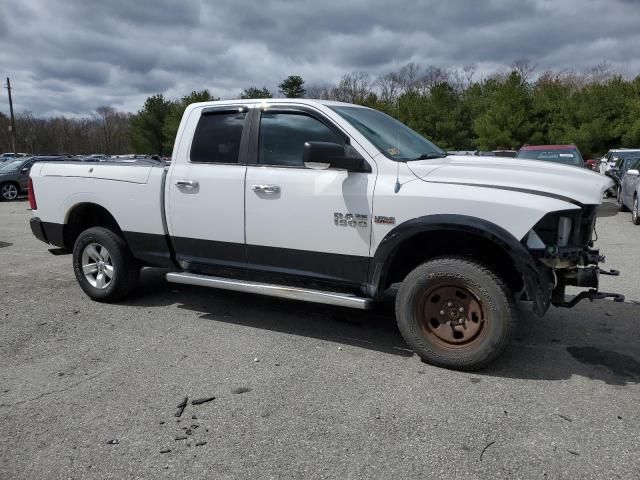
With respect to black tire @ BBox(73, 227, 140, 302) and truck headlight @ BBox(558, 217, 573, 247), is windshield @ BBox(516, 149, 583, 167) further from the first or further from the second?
black tire @ BBox(73, 227, 140, 302)

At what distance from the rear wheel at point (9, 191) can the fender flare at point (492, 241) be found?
20.4 m

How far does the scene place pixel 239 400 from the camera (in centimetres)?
346

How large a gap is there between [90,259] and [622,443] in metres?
5.20

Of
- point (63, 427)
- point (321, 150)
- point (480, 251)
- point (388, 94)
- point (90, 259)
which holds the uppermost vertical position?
point (388, 94)

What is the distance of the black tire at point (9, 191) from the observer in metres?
19.8

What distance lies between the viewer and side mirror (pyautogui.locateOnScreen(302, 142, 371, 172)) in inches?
150

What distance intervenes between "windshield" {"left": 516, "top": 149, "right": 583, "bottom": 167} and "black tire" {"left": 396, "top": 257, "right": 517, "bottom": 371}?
1048 cm

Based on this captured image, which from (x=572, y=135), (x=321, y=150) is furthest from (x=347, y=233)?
(x=572, y=135)

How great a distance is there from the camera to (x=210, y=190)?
184 inches

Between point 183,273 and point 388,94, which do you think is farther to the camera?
point 388,94

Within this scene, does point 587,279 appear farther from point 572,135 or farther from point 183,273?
point 572,135

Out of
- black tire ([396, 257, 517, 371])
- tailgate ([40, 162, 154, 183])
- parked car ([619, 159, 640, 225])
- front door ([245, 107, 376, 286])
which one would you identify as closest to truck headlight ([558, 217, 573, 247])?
black tire ([396, 257, 517, 371])

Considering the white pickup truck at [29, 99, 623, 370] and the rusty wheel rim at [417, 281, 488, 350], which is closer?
the white pickup truck at [29, 99, 623, 370]

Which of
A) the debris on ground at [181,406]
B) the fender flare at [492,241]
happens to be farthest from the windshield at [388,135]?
the debris on ground at [181,406]
